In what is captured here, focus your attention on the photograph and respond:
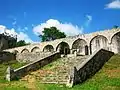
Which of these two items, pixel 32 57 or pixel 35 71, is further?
pixel 32 57

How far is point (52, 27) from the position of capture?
77.9m

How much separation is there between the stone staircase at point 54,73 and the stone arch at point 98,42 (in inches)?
756

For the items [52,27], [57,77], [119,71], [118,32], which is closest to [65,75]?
[57,77]

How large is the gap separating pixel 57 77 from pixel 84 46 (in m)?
27.7

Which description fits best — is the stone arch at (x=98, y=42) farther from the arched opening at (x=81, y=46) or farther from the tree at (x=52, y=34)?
the tree at (x=52, y=34)

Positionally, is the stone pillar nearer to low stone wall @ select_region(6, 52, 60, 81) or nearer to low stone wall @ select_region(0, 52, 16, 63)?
low stone wall @ select_region(6, 52, 60, 81)

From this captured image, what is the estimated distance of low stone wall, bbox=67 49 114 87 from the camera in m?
18.4

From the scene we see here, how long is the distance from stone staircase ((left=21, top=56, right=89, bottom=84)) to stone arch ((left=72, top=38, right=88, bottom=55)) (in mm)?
21208

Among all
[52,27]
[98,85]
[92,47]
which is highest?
[52,27]

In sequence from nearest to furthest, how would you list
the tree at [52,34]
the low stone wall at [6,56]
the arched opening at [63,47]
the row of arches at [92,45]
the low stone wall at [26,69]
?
the low stone wall at [26,69], the low stone wall at [6,56], the row of arches at [92,45], the arched opening at [63,47], the tree at [52,34]

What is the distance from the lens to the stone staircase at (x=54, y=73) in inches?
817

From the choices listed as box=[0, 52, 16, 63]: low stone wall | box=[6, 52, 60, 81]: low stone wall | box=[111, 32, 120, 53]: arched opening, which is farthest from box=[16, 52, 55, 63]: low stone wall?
box=[111, 32, 120, 53]: arched opening

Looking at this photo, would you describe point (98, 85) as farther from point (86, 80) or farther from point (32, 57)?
point (32, 57)

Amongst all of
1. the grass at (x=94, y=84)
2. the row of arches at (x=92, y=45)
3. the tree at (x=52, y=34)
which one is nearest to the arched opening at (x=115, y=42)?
the row of arches at (x=92, y=45)
